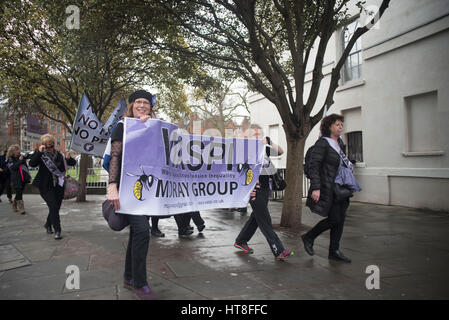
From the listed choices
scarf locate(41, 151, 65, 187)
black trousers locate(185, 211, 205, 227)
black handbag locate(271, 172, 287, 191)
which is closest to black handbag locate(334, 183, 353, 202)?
black handbag locate(271, 172, 287, 191)

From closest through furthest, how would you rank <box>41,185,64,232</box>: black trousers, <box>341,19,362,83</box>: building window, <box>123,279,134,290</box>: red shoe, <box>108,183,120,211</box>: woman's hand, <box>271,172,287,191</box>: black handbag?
<box>108,183,120,211</box>: woman's hand
<box>123,279,134,290</box>: red shoe
<box>271,172,287,191</box>: black handbag
<box>41,185,64,232</box>: black trousers
<box>341,19,362,83</box>: building window

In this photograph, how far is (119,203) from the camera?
3.68m

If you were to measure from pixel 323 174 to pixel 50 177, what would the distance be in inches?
201

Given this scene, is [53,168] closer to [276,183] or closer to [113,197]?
[113,197]

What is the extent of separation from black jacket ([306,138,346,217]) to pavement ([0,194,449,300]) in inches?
31.9

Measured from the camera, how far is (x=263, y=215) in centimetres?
524

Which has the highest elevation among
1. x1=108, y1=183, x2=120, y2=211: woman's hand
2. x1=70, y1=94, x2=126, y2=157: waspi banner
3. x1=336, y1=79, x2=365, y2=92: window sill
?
x1=336, y1=79, x2=365, y2=92: window sill

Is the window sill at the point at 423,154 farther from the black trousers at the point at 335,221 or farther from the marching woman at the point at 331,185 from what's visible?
the black trousers at the point at 335,221

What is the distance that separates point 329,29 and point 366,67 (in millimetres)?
6235

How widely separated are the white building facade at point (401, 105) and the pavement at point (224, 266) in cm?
353

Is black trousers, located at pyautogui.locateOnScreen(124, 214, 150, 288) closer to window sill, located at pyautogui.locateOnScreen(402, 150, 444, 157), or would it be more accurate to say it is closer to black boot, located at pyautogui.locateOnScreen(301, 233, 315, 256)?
black boot, located at pyautogui.locateOnScreen(301, 233, 315, 256)

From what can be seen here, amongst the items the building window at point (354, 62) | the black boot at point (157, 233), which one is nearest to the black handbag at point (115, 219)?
the black boot at point (157, 233)

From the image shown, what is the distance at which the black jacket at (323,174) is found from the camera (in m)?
5.02

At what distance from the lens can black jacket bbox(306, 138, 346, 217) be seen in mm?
5023
